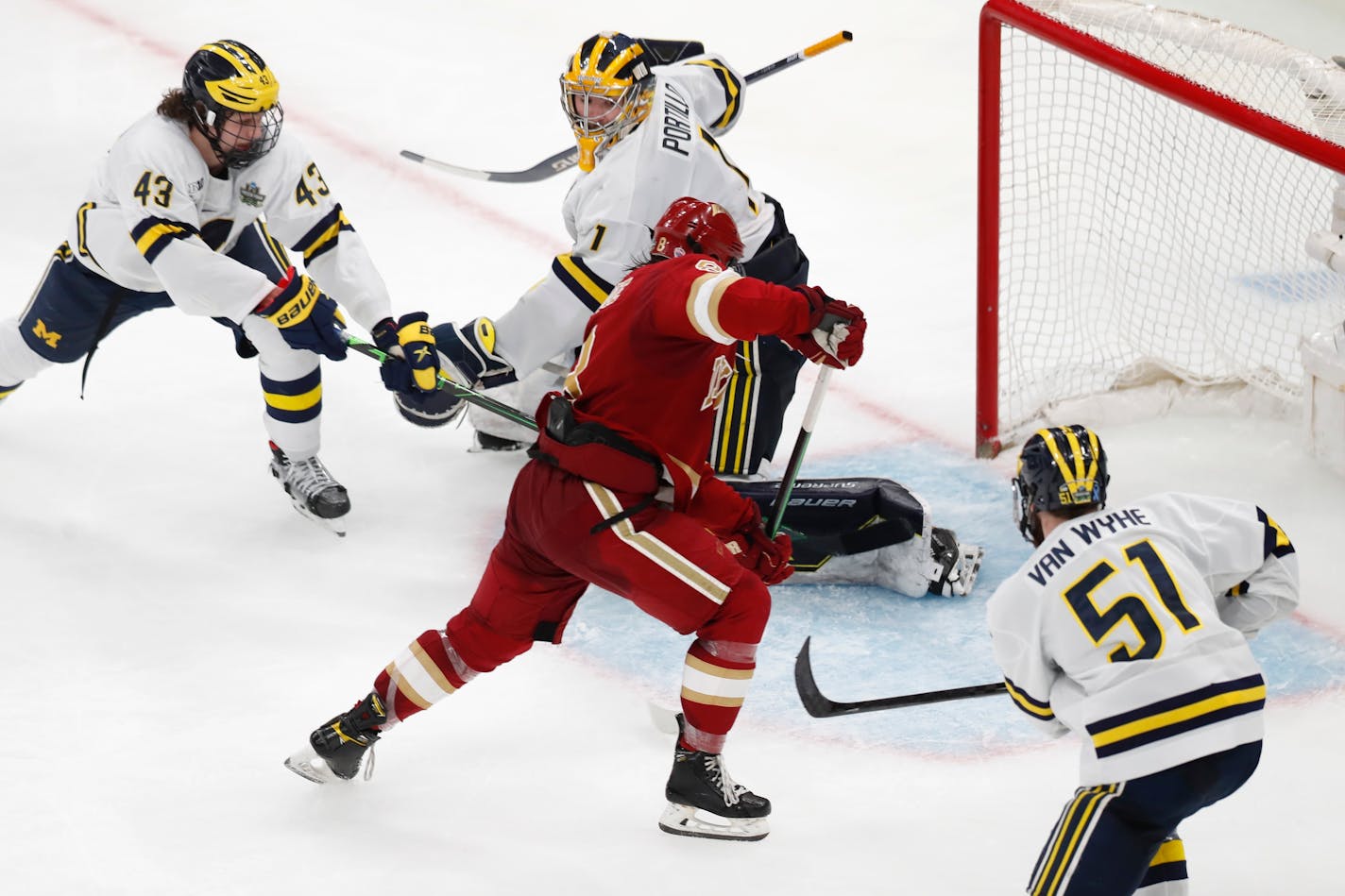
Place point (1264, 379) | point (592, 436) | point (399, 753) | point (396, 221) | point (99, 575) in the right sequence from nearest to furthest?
point (592, 436) < point (399, 753) < point (99, 575) < point (1264, 379) < point (396, 221)

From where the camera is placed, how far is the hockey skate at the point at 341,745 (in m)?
2.82

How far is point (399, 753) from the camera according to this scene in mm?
3053

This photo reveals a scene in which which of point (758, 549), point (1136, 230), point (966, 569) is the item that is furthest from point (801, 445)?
point (1136, 230)

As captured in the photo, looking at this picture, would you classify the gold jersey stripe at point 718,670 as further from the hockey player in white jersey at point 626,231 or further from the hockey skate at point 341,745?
the hockey player in white jersey at point 626,231

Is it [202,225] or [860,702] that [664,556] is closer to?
[860,702]

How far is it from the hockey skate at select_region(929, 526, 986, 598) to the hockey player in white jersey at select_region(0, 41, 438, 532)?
1.15 metres

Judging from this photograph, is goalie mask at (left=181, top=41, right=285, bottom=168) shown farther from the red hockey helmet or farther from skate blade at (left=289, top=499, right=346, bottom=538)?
the red hockey helmet

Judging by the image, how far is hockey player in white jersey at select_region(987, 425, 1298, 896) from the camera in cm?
206

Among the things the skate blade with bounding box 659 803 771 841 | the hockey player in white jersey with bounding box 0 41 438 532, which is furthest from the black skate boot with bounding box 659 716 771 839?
the hockey player in white jersey with bounding box 0 41 438 532

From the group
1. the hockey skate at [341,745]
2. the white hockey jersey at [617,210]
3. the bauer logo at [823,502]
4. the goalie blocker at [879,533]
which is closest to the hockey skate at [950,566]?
the goalie blocker at [879,533]

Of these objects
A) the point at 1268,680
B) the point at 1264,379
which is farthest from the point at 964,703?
the point at 1264,379

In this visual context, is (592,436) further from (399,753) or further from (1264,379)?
→ (1264,379)

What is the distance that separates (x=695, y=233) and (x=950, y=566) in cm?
120

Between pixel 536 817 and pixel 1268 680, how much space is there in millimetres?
1445
